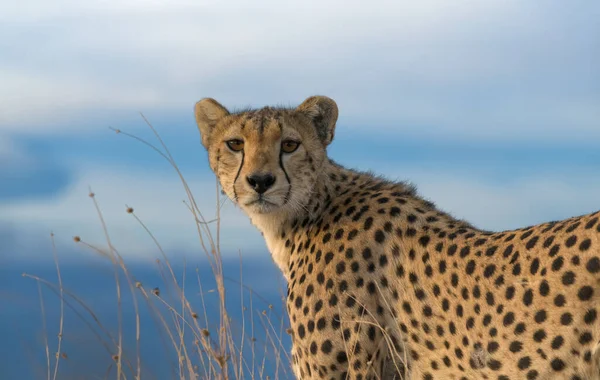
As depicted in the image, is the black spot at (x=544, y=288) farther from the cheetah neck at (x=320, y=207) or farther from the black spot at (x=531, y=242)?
the cheetah neck at (x=320, y=207)

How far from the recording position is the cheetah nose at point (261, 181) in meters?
4.70

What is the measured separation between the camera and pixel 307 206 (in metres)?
5.03

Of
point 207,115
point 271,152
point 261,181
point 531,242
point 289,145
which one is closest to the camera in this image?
point 531,242

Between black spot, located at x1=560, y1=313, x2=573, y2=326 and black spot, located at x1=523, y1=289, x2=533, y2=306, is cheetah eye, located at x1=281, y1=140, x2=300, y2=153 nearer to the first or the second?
black spot, located at x1=523, y1=289, x2=533, y2=306

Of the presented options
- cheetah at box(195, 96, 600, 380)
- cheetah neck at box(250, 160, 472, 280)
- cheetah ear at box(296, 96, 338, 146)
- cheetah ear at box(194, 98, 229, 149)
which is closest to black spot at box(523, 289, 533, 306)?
cheetah at box(195, 96, 600, 380)

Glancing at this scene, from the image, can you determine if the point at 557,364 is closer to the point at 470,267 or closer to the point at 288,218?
the point at 470,267

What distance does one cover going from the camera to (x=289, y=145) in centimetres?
494

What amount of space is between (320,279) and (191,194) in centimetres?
96

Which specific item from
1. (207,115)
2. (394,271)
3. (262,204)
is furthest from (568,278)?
(207,115)

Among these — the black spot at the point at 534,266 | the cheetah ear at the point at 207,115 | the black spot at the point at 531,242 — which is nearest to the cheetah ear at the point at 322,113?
the cheetah ear at the point at 207,115

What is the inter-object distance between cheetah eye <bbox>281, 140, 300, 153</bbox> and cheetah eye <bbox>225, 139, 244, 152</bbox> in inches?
9.6

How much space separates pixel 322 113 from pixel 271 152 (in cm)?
61

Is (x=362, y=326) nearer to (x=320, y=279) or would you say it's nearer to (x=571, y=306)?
(x=320, y=279)

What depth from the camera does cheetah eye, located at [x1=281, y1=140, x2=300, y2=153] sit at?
4.92 metres
